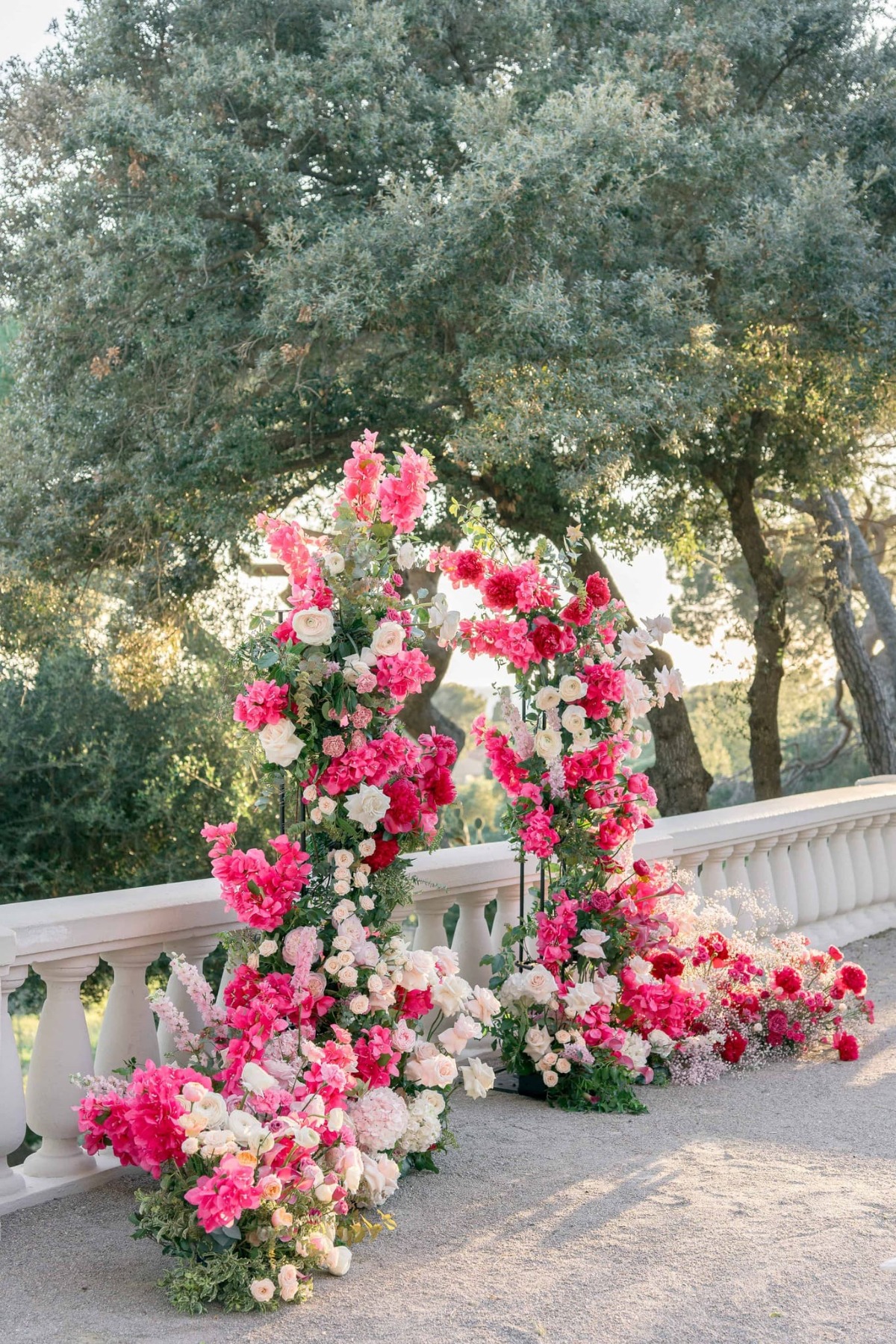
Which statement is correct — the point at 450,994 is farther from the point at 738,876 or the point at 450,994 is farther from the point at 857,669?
the point at 857,669

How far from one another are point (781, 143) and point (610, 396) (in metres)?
2.68

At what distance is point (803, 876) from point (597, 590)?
2.71 meters

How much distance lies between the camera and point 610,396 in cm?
755

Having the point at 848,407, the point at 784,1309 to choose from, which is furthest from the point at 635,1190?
the point at 848,407

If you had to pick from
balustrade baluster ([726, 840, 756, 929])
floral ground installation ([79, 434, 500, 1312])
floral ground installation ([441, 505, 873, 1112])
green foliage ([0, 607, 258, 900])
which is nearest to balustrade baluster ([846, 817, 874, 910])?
balustrade baluster ([726, 840, 756, 929])

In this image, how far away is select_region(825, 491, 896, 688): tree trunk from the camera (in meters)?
13.1

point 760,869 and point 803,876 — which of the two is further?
point 803,876

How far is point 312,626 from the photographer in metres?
2.93

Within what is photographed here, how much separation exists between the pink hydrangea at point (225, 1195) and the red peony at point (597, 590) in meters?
2.09

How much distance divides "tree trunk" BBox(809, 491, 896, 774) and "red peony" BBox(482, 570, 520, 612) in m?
8.80

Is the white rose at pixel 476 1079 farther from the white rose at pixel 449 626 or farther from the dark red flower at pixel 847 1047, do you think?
the dark red flower at pixel 847 1047

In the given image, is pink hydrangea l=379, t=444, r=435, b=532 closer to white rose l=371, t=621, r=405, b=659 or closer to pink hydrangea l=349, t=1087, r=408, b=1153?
white rose l=371, t=621, r=405, b=659

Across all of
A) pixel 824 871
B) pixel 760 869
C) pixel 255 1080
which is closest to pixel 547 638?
pixel 255 1080

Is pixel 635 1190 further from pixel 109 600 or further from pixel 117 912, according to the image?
pixel 109 600
